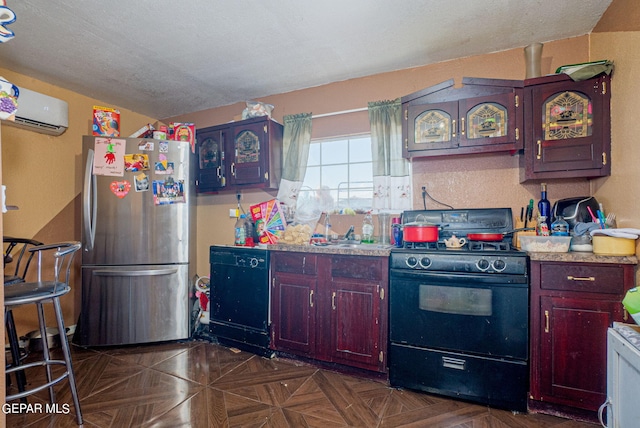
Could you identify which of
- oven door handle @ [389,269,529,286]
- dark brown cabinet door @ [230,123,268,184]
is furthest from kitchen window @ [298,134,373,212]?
oven door handle @ [389,269,529,286]

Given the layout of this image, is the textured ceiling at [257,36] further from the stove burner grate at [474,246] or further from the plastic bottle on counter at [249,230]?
the stove burner grate at [474,246]

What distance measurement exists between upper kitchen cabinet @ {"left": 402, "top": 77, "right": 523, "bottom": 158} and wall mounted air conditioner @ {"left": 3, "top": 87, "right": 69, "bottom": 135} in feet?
10.1

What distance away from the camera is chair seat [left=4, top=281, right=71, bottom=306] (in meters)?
1.48

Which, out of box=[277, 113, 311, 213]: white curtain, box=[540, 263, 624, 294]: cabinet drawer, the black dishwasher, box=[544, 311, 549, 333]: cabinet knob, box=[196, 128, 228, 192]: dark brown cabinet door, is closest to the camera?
box=[540, 263, 624, 294]: cabinet drawer

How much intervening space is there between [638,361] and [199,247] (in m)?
3.67

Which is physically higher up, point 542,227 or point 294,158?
point 294,158

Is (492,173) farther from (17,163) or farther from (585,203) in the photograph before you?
(17,163)

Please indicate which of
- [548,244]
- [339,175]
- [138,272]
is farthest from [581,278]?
[138,272]

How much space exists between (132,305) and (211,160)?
155 cm

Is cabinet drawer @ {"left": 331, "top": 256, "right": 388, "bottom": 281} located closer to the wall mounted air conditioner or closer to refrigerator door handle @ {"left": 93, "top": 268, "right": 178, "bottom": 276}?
refrigerator door handle @ {"left": 93, "top": 268, "right": 178, "bottom": 276}

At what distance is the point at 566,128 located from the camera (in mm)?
2039

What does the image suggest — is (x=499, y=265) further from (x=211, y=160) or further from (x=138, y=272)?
(x=138, y=272)

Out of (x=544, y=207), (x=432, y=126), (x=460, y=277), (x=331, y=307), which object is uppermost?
(x=432, y=126)

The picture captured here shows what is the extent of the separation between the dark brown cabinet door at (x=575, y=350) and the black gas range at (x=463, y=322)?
107 mm
